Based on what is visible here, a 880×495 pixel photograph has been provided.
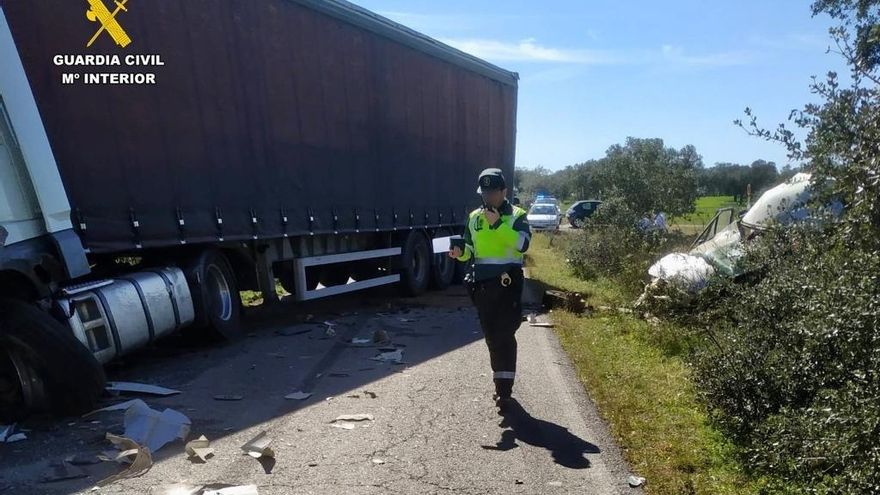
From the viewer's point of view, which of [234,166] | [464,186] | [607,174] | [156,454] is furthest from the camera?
[607,174]

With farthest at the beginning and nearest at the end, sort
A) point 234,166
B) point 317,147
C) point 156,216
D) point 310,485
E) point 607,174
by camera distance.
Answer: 1. point 607,174
2. point 317,147
3. point 234,166
4. point 156,216
5. point 310,485

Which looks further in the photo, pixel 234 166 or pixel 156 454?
pixel 234 166

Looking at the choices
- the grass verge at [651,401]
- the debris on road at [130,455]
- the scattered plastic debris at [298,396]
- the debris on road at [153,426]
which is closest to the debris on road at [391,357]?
the scattered plastic debris at [298,396]

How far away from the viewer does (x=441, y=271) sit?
576 inches

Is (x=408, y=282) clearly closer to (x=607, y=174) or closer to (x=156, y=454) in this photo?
(x=156, y=454)

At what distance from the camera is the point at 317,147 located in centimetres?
994

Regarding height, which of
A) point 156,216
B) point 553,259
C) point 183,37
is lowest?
point 553,259

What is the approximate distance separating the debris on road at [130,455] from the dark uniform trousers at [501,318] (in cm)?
255

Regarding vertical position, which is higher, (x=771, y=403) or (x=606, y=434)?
(x=771, y=403)

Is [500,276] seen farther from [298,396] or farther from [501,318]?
[298,396]

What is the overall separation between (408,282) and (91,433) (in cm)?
840

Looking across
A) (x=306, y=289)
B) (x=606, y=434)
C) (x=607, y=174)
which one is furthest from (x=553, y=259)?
(x=606, y=434)

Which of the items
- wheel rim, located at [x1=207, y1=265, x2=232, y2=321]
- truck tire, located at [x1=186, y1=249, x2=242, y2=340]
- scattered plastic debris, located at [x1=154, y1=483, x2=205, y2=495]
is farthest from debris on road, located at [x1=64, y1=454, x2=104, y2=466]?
wheel rim, located at [x1=207, y1=265, x2=232, y2=321]

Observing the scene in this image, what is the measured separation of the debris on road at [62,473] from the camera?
13.7 feet
